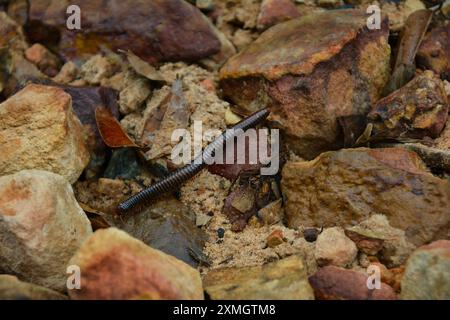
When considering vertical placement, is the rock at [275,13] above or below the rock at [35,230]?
above

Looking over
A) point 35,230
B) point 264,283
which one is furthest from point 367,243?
point 35,230

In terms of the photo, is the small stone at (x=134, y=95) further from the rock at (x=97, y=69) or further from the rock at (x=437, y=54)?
the rock at (x=437, y=54)

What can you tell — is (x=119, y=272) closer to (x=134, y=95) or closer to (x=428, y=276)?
(x=428, y=276)

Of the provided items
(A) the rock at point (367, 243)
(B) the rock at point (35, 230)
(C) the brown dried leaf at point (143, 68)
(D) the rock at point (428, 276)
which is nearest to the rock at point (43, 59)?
(C) the brown dried leaf at point (143, 68)

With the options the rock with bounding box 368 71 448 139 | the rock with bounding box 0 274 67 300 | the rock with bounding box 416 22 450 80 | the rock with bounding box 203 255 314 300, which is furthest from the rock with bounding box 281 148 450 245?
the rock with bounding box 0 274 67 300
